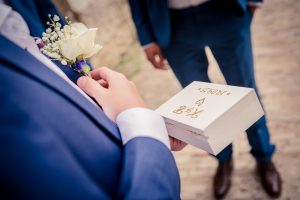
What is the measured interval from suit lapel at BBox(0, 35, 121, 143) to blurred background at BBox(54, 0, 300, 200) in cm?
173

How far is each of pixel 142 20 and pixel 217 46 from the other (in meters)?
0.52

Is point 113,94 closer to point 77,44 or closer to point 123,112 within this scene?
point 123,112

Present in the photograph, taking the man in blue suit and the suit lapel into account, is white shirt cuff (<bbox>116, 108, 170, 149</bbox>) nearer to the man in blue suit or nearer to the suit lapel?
the suit lapel

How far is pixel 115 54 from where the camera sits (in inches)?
186

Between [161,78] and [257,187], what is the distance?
210 centimetres

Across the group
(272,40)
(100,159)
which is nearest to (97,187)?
(100,159)

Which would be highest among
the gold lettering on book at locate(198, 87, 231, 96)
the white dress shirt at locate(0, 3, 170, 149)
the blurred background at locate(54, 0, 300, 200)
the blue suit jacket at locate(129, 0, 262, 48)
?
the white dress shirt at locate(0, 3, 170, 149)

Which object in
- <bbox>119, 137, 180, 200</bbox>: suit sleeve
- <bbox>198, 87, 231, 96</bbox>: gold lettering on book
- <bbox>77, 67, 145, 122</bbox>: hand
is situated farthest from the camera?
<bbox>198, 87, 231, 96</bbox>: gold lettering on book

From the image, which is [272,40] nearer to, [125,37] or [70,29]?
[125,37]

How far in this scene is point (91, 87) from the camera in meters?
0.90

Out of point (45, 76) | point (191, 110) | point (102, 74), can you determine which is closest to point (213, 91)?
point (191, 110)

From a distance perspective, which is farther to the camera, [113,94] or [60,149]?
[113,94]

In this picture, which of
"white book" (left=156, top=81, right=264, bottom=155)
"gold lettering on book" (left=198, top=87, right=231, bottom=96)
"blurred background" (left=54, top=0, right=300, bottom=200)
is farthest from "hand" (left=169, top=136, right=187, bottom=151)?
"blurred background" (left=54, top=0, right=300, bottom=200)

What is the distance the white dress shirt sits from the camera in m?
0.72
